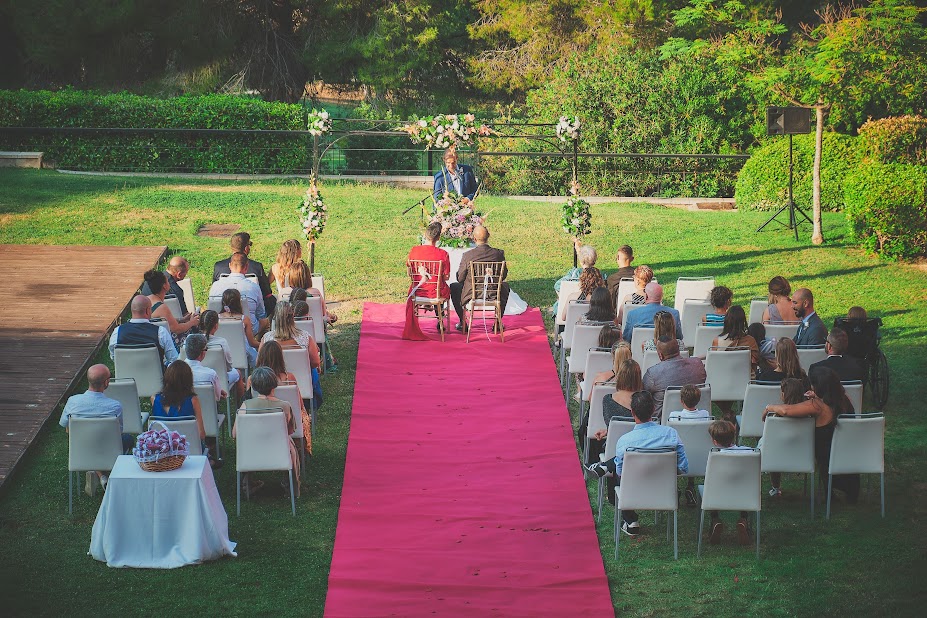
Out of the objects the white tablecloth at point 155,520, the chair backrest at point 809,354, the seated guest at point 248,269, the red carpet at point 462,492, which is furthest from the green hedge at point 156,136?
the white tablecloth at point 155,520

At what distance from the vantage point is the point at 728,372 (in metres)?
10.7

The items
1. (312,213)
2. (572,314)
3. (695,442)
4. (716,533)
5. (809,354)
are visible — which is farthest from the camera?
(312,213)

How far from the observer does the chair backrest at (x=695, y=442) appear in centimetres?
880

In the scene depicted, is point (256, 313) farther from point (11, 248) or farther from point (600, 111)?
point (600, 111)

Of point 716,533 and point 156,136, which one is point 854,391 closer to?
point 716,533

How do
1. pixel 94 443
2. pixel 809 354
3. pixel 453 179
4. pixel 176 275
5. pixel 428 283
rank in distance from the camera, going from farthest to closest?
pixel 453 179
pixel 428 283
pixel 176 275
pixel 809 354
pixel 94 443

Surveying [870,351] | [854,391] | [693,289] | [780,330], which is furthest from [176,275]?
[870,351]

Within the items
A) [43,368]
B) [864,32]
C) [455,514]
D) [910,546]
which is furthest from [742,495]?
[864,32]

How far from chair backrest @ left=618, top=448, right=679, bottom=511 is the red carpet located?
1.75 ft

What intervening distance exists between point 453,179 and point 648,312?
19.7 feet

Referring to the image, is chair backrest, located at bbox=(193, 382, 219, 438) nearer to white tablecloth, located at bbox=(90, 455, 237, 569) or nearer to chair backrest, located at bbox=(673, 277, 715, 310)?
white tablecloth, located at bbox=(90, 455, 237, 569)

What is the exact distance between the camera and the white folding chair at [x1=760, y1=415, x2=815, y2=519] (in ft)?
29.5

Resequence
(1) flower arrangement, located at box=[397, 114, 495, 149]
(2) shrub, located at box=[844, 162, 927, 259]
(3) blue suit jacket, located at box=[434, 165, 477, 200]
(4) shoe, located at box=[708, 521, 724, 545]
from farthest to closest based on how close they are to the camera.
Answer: (2) shrub, located at box=[844, 162, 927, 259] → (3) blue suit jacket, located at box=[434, 165, 477, 200] → (1) flower arrangement, located at box=[397, 114, 495, 149] → (4) shoe, located at box=[708, 521, 724, 545]

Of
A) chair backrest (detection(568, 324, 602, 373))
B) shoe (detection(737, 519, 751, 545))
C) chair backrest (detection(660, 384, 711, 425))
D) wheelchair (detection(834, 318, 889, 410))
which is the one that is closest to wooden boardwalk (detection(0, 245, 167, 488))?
chair backrest (detection(568, 324, 602, 373))
